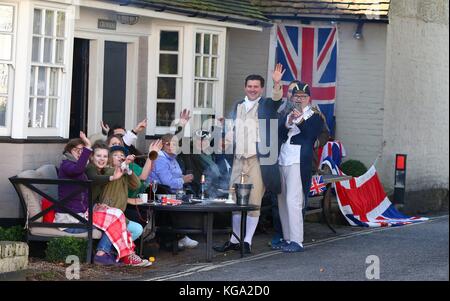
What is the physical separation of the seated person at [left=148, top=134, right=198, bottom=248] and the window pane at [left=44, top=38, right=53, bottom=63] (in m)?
1.69

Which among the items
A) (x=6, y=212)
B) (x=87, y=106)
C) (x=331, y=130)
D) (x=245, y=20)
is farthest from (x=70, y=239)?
(x=331, y=130)

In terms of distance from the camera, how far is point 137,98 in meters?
15.9

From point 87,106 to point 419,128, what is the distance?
24.6 feet

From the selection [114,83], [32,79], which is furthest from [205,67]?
[32,79]

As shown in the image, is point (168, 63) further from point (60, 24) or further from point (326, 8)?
point (326, 8)

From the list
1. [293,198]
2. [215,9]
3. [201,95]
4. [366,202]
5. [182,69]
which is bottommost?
[366,202]

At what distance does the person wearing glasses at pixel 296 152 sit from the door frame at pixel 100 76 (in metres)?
3.03

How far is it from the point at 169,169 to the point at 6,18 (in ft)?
8.43

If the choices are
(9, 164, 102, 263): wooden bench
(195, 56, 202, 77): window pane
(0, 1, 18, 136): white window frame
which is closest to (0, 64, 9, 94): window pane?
(0, 1, 18, 136): white window frame

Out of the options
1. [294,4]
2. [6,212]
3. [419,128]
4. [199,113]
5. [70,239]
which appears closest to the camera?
[70,239]

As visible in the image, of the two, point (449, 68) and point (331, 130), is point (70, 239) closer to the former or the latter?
point (331, 130)

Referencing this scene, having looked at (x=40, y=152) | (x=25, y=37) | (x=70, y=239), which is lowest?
(x=70, y=239)

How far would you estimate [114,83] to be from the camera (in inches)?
617

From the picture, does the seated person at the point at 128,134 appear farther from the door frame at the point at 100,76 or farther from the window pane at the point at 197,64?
the window pane at the point at 197,64
